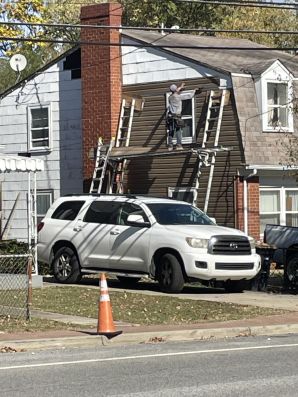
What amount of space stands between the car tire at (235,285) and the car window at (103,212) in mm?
2866

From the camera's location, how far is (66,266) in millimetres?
19781

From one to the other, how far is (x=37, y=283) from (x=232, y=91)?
915 cm

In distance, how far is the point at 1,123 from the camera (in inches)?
1208

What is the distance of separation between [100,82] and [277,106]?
5746 mm

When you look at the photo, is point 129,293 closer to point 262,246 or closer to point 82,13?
point 262,246

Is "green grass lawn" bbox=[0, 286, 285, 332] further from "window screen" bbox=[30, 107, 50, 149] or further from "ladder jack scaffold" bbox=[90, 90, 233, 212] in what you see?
"window screen" bbox=[30, 107, 50, 149]

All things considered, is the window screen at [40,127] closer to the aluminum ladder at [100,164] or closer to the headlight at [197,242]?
the aluminum ladder at [100,164]

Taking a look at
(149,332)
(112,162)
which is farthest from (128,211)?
(112,162)

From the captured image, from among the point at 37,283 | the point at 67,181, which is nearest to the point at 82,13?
the point at 67,181

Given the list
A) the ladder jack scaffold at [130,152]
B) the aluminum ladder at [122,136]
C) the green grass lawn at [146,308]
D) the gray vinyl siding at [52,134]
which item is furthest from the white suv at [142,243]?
the gray vinyl siding at [52,134]

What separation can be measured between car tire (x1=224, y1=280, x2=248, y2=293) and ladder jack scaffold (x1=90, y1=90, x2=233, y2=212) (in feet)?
19.5

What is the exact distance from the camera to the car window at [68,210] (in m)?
19.9

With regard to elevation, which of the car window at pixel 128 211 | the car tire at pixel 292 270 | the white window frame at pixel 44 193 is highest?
the white window frame at pixel 44 193

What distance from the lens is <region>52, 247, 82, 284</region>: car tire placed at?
64.3ft
